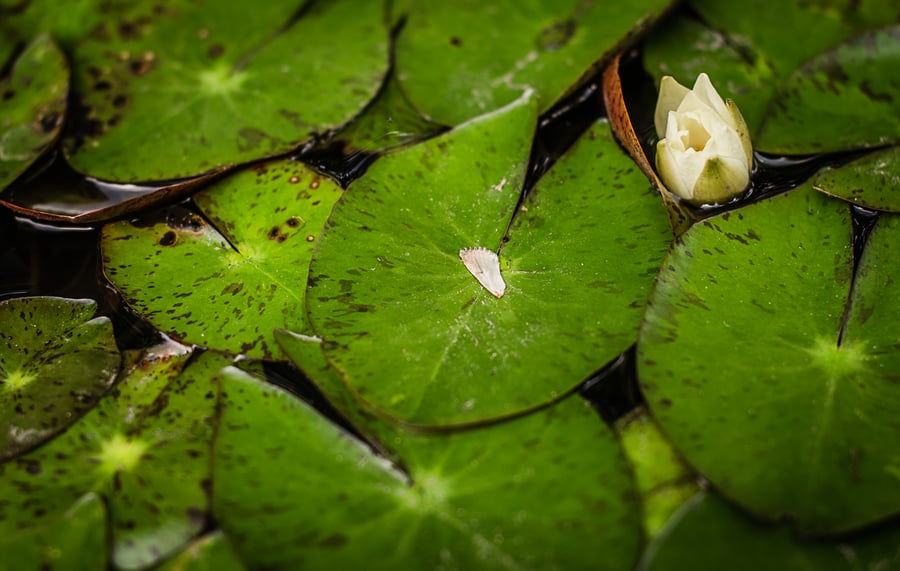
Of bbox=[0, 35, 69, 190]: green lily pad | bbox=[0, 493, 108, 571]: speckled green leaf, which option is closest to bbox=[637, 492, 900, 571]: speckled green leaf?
bbox=[0, 493, 108, 571]: speckled green leaf

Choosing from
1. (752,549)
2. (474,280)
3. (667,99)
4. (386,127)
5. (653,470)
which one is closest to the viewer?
(752,549)

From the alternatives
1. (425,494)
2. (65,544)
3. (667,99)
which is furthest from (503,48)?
(65,544)

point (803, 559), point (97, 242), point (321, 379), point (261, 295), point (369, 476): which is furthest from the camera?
point (97, 242)

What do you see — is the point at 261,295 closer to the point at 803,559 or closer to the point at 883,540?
the point at 803,559

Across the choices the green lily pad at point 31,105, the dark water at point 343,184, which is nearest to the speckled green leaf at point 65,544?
the dark water at point 343,184

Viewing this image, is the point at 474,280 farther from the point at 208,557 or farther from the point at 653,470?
the point at 208,557

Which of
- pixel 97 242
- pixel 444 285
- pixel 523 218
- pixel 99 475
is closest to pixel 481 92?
pixel 523 218
